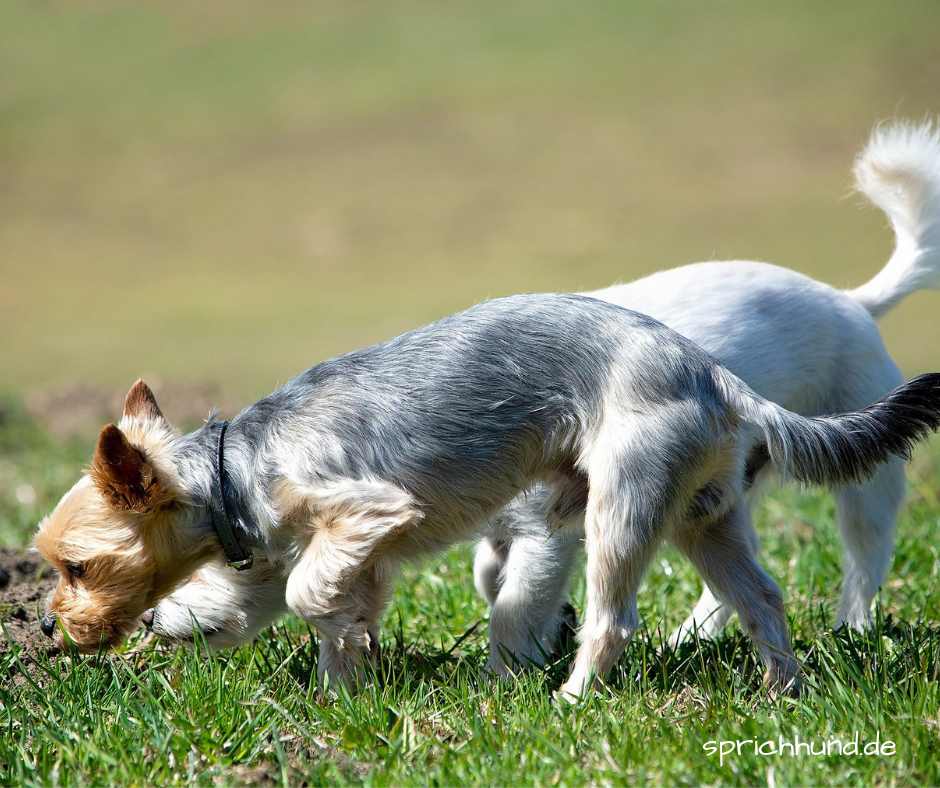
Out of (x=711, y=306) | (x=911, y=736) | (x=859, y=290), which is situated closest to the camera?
(x=911, y=736)

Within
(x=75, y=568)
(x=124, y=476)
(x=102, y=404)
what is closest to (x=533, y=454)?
(x=124, y=476)

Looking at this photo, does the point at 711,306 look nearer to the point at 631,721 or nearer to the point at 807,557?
the point at 807,557

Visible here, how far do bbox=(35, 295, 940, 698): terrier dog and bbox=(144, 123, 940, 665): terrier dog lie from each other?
31 cm

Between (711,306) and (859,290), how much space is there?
1.04m

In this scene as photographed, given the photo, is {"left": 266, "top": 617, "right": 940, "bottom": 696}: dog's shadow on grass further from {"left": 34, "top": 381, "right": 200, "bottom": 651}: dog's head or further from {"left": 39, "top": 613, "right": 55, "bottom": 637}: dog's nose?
{"left": 39, "top": 613, "right": 55, "bottom": 637}: dog's nose

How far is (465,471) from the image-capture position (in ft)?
10.6

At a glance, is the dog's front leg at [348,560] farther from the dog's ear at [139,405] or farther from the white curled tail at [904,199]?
the white curled tail at [904,199]

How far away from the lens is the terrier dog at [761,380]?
145 inches

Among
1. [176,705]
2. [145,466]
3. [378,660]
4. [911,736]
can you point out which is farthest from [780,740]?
[145,466]

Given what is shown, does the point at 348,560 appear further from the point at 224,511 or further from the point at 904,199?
the point at 904,199

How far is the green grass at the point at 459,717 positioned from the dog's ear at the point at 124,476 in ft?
1.89

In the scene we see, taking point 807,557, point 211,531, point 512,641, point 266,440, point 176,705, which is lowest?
point 807,557

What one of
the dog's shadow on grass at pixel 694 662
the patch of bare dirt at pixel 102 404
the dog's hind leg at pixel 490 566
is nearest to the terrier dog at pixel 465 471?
the dog's shadow on grass at pixel 694 662

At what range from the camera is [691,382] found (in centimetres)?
308
